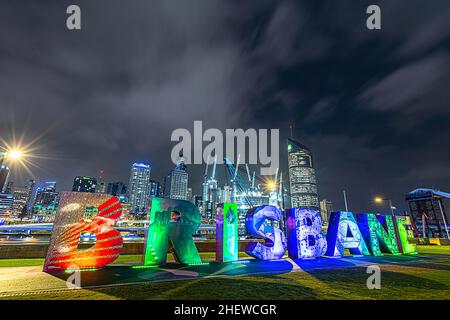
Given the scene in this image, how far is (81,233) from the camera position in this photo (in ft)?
33.8

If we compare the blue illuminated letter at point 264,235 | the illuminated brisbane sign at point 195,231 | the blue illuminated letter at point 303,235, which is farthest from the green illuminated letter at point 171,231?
the blue illuminated letter at point 303,235

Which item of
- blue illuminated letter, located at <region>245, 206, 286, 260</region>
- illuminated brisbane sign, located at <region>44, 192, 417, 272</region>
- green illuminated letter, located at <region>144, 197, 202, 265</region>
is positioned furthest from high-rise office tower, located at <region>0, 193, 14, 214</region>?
blue illuminated letter, located at <region>245, 206, 286, 260</region>

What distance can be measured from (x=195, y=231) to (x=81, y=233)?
221 inches

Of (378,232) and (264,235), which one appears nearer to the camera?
(264,235)

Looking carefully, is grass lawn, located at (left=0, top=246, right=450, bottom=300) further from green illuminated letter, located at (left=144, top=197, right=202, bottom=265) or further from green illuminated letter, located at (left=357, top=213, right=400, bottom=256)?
green illuminated letter, located at (left=357, top=213, right=400, bottom=256)

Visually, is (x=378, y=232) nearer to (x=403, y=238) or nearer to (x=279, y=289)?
(x=403, y=238)

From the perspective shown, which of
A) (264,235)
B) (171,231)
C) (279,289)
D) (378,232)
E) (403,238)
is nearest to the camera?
(279,289)

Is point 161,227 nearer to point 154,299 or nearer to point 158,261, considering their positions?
point 158,261

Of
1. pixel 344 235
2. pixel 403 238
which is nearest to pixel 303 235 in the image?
pixel 344 235

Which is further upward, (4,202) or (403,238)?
(4,202)

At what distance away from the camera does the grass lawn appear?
590 centimetres
